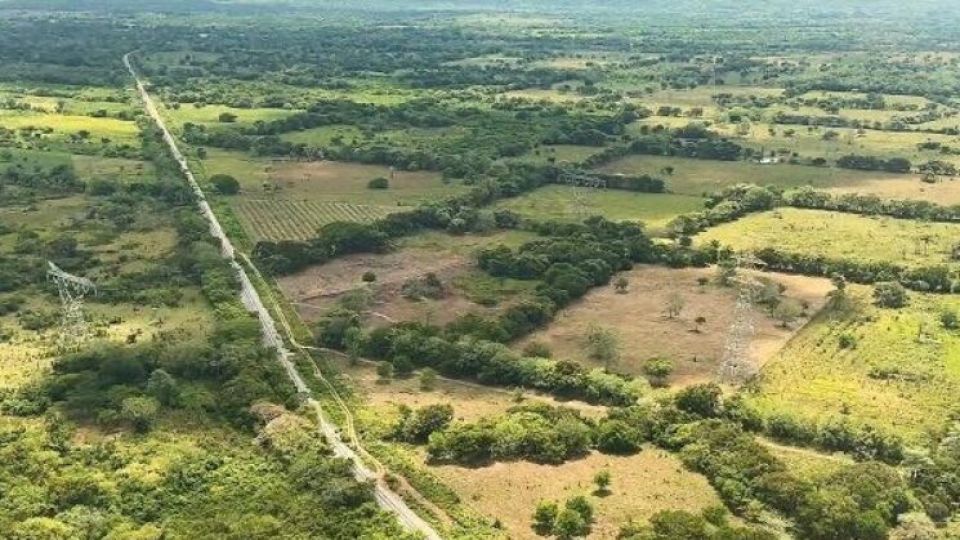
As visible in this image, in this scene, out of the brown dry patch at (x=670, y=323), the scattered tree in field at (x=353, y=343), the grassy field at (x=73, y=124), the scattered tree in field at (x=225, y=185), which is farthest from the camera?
the grassy field at (x=73, y=124)

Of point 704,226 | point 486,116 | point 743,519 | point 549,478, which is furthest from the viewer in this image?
point 486,116

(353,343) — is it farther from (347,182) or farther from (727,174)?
(727,174)

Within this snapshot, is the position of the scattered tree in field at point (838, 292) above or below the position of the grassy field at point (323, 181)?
above

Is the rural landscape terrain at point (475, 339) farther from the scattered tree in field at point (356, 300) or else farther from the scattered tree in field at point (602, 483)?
the scattered tree in field at point (356, 300)

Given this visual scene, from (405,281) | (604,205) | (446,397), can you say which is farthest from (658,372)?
(604,205)

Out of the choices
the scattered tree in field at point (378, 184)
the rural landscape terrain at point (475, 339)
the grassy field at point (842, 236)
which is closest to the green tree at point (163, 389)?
the rural landscape terrain at point (475, 339)

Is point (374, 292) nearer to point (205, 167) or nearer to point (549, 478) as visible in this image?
point (549, 478)

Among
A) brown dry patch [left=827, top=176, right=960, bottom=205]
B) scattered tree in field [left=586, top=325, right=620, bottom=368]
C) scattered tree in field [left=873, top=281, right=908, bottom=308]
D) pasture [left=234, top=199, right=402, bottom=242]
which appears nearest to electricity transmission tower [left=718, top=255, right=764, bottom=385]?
scattered tree in field [left=586, top=325, right=620, bottom=368]

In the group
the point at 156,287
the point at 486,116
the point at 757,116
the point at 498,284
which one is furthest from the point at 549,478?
the point at 757,116
